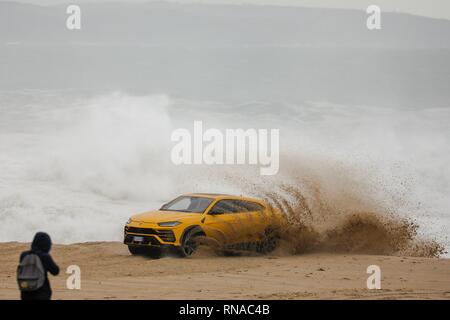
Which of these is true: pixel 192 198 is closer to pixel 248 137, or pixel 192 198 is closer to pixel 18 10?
pixel 248 137

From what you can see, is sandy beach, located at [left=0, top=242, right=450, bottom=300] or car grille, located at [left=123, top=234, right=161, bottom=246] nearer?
sandy beach, located at [left=0, top=242, right=450, bottom=300]

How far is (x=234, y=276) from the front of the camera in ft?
49.2

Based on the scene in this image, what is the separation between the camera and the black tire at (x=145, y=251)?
17531 millimetres

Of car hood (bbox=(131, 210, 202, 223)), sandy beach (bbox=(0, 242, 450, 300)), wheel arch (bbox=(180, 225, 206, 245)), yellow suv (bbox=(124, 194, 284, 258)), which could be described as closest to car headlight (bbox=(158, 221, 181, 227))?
yellow suv (bbox=(124, 194, 284, 258))

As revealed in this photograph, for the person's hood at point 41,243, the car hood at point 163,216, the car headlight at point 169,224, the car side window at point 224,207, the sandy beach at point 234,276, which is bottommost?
the sandy beach at point 234,276

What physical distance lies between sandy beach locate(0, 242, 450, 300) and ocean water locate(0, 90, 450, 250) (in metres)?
4.32

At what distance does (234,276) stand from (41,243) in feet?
20.6

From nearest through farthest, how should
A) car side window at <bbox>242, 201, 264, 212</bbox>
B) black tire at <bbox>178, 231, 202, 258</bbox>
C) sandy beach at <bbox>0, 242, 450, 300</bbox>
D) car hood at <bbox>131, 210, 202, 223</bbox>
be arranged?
sandy beach at <bbox>0, 242, 450, 300</bbox>
black tire at <bbox>178, 231, 202, 258</bbox>
car hood at <bbox>131, 210, 202, 223</bbox>
car side window at <bbox>242, 201, 264, 212</bbox>

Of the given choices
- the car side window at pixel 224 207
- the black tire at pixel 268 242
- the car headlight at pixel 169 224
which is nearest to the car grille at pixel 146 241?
the car headlight at pixel 169 224

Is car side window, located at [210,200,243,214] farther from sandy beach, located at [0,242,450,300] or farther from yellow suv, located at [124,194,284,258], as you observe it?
sandy beach, located at [0,242,450,300]

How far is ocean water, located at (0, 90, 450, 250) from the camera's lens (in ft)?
76.7

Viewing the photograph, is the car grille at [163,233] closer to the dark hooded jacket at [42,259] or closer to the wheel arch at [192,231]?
the wheel arch at [192,231]

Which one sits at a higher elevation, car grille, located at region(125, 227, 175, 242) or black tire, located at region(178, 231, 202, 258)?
car grille, located at region(125, 227, 175, 242)
